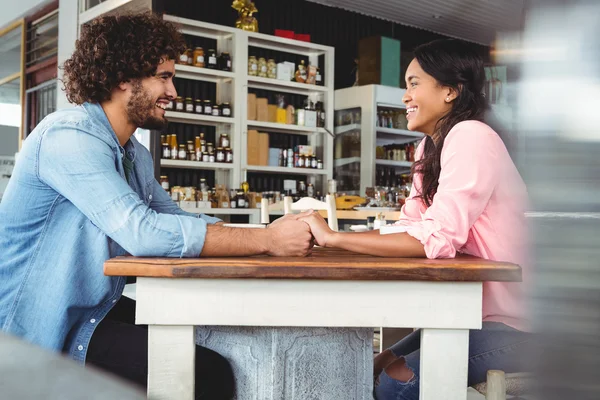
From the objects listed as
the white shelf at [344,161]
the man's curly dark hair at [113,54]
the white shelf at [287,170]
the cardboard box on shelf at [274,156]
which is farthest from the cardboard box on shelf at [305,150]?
the man's curly dark hair at [113,54]

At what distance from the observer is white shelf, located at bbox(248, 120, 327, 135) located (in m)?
6.49

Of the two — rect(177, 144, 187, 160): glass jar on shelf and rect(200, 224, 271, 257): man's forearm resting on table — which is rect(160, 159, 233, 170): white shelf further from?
rect(200, 224, 271, 257): man's forearm resting on table

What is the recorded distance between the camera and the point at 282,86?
22.5ft

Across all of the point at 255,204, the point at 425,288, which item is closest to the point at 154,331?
the point at 425,288

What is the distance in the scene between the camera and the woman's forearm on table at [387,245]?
1.39 meters

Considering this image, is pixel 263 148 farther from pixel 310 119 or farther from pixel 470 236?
pixel 470 236

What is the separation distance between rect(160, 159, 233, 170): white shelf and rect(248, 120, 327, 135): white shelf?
0.54 metres

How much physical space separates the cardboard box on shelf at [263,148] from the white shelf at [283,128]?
0.39ft

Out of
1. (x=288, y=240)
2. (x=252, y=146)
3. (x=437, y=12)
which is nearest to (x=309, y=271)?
(x=288, y=240)

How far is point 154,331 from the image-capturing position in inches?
46.9

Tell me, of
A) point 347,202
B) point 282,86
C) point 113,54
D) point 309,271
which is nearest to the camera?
point 309,271

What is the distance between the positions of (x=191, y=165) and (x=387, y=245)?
486cm

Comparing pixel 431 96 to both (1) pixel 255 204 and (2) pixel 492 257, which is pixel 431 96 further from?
(1) pixel 255 204

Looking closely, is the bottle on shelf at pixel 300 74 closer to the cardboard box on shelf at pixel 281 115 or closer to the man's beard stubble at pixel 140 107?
the cardboard box on shelf at pixel 281 115
